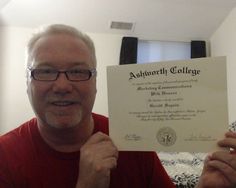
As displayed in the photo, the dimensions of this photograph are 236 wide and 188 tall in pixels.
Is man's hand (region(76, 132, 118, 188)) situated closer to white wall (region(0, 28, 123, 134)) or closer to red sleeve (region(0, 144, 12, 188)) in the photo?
red sleeve (region(0, 144, 12, 188))

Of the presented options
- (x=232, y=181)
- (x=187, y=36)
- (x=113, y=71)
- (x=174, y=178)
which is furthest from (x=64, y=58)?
(x=187, y=36)

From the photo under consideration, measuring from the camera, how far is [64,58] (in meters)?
0.97

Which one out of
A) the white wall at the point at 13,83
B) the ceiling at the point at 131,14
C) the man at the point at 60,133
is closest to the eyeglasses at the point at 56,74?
the man at the point at 60,133

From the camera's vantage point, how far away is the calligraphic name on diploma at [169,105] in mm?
869

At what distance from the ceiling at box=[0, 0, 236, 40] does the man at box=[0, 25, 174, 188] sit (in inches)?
113

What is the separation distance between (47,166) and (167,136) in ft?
1.22

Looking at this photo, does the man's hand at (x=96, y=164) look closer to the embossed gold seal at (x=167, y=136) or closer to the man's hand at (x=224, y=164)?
the embossed gold seal at (x=167, y=136)

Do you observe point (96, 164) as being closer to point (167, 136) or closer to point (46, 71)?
point (167, 136)

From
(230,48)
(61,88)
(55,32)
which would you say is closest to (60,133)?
(61,88)

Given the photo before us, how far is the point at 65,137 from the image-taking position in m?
1.03

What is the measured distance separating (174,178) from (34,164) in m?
0.94

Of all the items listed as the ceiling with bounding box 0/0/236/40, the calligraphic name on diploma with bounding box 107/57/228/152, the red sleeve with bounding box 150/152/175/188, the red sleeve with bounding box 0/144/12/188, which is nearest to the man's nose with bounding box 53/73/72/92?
the calligraphic name on diploma with bounding box 107/57/228/152

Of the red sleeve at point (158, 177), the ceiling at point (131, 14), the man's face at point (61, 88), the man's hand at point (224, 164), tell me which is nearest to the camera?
the man's hand at point (224, 164)

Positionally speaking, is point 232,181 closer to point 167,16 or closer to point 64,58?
point 64,58
